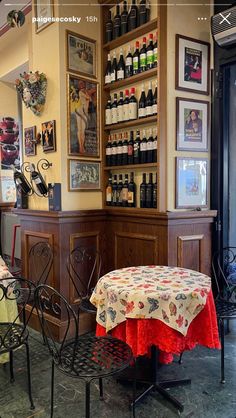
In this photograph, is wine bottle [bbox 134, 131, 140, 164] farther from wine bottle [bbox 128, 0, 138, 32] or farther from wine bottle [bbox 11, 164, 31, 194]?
wine bottle [bbox 11, 164, 31, 194]

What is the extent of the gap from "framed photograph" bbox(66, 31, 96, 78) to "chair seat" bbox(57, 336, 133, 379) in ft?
7.65

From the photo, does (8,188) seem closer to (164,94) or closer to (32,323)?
(32,323)

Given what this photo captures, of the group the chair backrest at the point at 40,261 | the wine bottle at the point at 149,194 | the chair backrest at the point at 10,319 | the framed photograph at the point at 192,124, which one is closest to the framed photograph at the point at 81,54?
the framed photograph at the point at 192,124

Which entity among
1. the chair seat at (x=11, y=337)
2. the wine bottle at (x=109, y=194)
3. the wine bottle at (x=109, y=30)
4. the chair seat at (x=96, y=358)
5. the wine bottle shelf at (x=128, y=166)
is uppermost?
the wine bottle at (x=109, y=30)

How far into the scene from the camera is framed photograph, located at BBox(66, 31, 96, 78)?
9.94ft

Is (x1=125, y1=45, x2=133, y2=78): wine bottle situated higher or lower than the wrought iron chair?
higher

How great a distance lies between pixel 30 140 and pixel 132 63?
1245 mm

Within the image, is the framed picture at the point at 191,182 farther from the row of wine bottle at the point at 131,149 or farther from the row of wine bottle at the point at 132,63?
the row of wine bottle at the point at 132,63

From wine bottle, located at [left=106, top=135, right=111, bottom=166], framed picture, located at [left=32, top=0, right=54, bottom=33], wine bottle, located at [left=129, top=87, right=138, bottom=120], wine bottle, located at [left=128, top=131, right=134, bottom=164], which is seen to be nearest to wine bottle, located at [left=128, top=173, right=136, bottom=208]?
wine bottle, located at [left=128, top=131, right=134, bottom=164]

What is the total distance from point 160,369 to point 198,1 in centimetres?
304

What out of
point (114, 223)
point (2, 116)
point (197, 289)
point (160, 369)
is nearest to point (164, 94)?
point (114, 223)

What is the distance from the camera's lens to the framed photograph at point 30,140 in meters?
3.37

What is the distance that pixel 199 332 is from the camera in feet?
6.55

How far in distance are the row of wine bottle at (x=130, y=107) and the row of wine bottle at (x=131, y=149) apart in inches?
5.8
